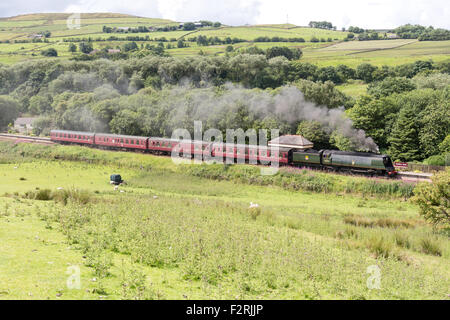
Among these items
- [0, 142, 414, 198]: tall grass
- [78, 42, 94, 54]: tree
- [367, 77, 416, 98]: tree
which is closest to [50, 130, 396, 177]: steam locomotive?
[0, 142, 414, 198]: tall grass

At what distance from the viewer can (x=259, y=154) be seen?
46.3 m

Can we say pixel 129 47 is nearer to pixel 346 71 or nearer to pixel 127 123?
pixel 346 71

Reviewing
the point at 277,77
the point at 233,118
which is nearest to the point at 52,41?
the point at 277,77

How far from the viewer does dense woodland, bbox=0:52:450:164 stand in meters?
48.3

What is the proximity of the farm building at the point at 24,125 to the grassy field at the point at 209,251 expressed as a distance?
2403 inches

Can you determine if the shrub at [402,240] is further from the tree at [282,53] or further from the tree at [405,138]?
the tree at [282,53]

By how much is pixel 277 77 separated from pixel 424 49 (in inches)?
1815

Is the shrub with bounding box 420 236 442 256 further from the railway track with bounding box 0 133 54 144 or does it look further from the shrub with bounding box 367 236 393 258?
the railway track with bounding box 0 133 54 144

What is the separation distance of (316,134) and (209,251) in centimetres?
3605

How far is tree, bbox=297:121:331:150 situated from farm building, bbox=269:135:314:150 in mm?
2190

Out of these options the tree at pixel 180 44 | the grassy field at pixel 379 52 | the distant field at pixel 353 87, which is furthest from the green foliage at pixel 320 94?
the tree at pixel 180 44

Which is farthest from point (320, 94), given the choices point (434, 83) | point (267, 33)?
point (267, 33)
